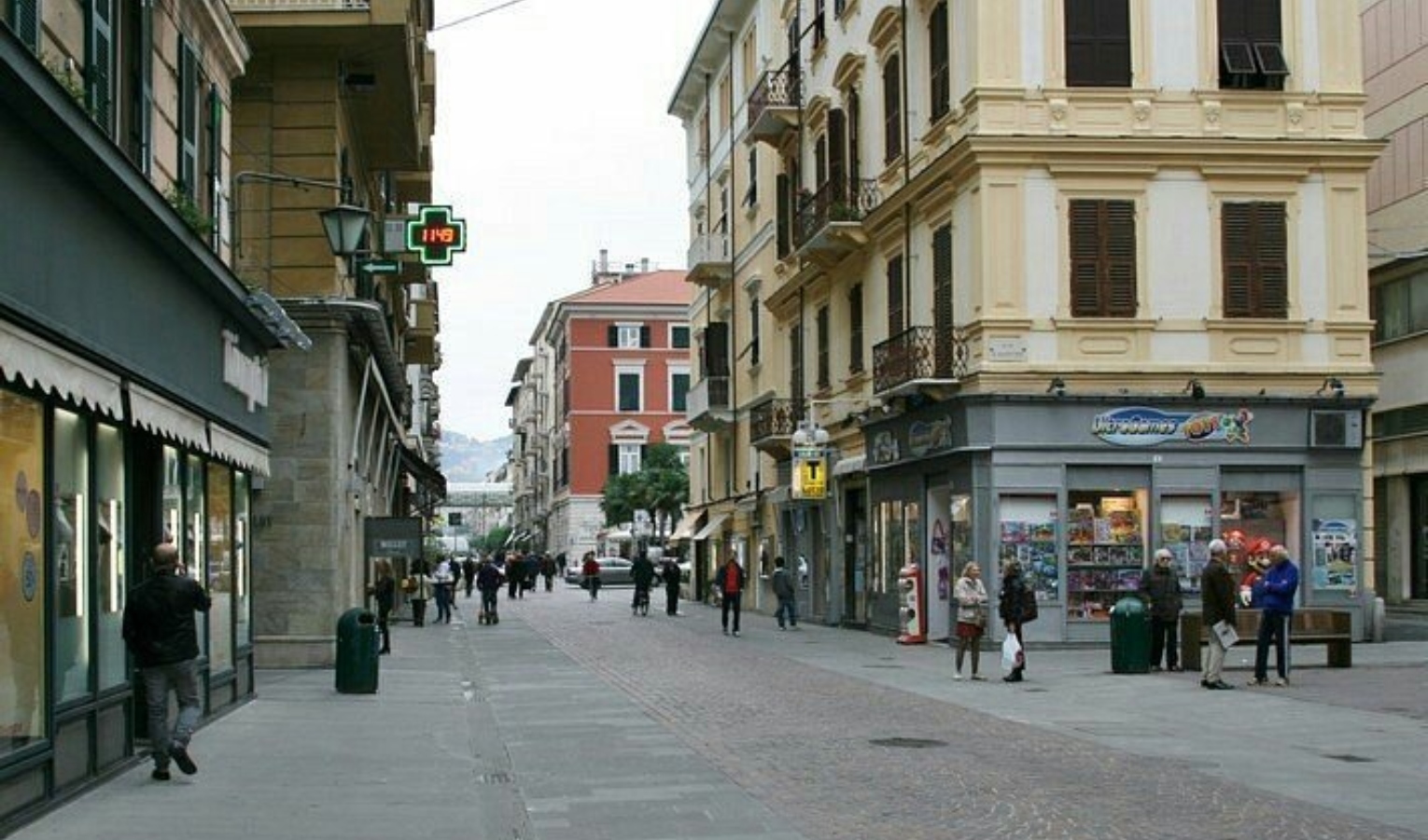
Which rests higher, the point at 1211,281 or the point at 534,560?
the point at 1211,281

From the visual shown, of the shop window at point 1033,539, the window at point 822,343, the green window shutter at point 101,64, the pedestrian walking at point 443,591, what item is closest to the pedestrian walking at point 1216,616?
the shop window at point 1033,539

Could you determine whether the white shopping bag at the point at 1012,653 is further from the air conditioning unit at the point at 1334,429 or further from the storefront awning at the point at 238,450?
the storefront awning at the point at 238,450

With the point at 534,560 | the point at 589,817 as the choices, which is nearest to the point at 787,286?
the point at 589,817

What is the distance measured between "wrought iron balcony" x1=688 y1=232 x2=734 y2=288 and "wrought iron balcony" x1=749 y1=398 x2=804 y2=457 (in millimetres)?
8222

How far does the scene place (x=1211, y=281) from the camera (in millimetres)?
28031

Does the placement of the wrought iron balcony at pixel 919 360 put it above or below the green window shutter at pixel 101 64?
below

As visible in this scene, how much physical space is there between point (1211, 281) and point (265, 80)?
15.0m

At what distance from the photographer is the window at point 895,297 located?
32188 millimetres

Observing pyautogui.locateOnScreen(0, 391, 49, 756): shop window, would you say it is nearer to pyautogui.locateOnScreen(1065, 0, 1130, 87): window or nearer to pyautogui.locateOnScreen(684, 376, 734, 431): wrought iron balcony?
pyautogui.locateOnScreen(1065, 0, 1130, 87): window

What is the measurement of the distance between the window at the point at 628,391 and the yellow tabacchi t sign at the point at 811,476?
213ft

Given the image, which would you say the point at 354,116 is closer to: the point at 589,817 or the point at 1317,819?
the point at 589,817

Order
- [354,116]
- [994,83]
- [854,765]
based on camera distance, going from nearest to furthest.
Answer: [854,765]
[994,83]
[354,116]

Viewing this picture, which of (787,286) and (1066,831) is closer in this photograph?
(1066,831)

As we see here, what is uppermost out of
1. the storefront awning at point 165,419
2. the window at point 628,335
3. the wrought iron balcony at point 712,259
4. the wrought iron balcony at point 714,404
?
the window at point 628,335
